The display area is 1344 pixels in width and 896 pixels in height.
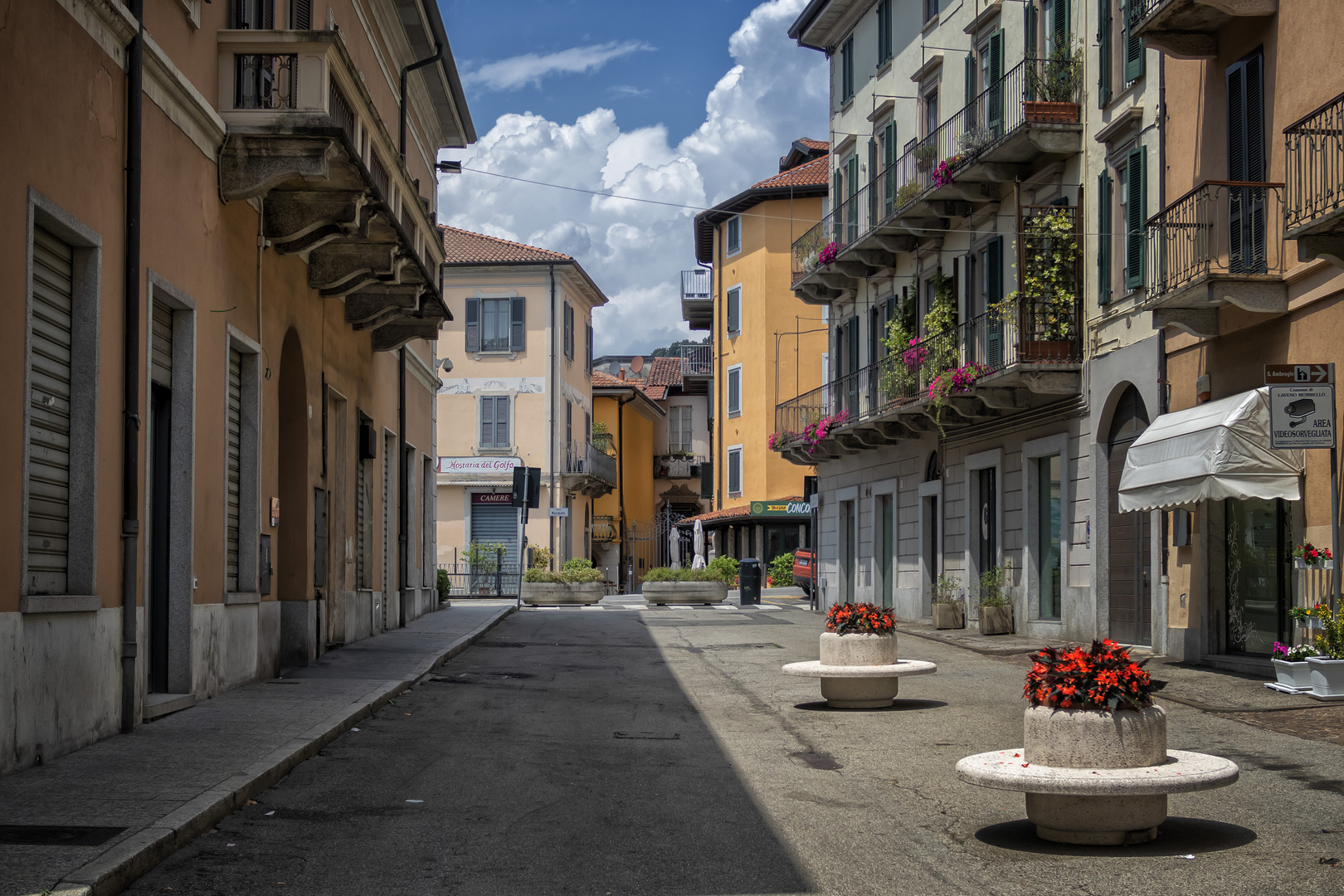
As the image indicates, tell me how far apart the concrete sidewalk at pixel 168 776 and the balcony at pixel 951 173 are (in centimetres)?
1349

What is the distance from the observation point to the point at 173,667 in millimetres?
12125

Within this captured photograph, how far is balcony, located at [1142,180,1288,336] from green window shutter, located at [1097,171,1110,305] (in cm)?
298

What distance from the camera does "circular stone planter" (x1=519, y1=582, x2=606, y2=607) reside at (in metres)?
37.1

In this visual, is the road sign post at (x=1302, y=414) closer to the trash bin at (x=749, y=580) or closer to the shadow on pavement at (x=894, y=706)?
the shadow on pavement at (x=894, y=706)

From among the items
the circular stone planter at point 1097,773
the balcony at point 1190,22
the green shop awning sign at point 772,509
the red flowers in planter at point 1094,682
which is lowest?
the circular stone planter at point 1097,773

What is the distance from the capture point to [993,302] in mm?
24828

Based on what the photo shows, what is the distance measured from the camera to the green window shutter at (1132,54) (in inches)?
782

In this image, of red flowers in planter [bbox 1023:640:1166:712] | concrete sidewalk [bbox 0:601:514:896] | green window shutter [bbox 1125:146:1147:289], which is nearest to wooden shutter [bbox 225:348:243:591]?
concrete sidewalk [bbox 0:601:514:896]

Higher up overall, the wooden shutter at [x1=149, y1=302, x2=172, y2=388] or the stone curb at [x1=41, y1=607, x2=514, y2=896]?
the wooden shutter at [x1=149, y1=302, x2=172, y2=388]

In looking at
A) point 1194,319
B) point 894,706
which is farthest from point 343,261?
point 1194,319

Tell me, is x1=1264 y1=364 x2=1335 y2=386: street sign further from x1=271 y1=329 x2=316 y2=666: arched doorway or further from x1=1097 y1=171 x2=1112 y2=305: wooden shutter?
x1=271 y1=329 x2=316 y2=666: arched doorway

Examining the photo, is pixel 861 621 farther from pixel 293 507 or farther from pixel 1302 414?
pixel 293 507

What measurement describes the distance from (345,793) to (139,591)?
135 inches

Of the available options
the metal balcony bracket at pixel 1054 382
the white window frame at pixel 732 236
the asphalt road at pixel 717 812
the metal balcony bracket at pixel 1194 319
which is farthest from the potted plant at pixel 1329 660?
the white window frame at pixel 732 236
